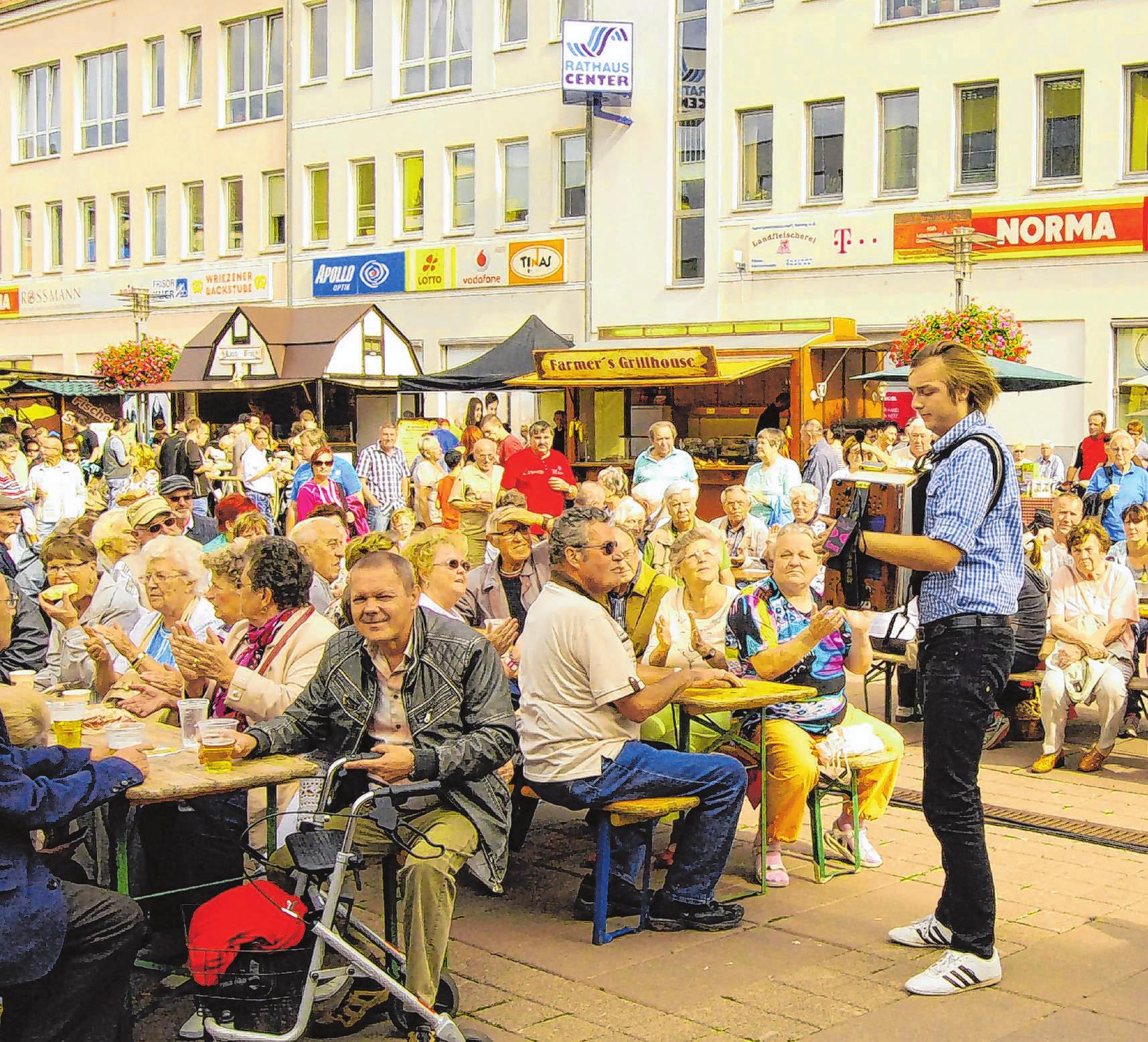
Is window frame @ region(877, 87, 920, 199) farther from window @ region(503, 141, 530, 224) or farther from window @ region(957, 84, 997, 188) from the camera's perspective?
window @ region(503, 141, 530, 224)

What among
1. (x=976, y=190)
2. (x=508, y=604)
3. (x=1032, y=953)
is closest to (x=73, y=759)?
(x=1032, y=953)

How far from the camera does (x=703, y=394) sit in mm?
23844

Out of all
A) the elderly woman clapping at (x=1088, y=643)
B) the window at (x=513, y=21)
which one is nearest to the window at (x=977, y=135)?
the window at (x=513, y=21)

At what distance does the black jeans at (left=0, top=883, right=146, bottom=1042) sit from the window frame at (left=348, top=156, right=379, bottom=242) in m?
31.2

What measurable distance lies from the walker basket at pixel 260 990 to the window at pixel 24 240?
41.7 metres

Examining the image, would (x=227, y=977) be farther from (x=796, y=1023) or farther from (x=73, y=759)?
(x=796, y=1023)

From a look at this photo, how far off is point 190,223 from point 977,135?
20292 mm

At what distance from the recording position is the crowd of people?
4.85m

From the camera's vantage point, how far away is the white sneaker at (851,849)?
6883 millimetres

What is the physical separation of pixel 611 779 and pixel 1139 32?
72.2ft

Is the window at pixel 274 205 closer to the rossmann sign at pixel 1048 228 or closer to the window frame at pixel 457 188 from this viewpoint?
the window frame at pixel 457 188

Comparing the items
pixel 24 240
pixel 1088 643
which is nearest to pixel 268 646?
pixel 1088 643

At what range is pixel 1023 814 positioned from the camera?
309 inches

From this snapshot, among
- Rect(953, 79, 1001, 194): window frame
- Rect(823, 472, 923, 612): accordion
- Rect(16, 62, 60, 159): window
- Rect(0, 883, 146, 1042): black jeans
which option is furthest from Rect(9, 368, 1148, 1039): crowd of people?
Rect(16, 62, 60, 159): window
